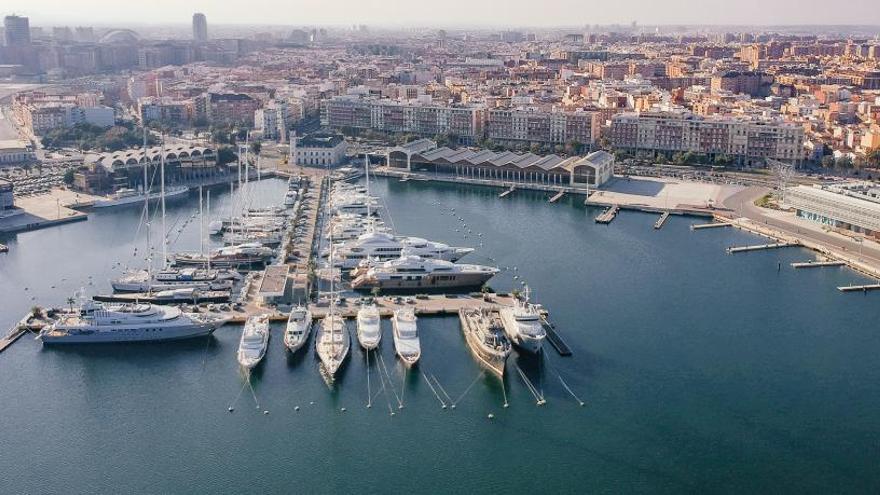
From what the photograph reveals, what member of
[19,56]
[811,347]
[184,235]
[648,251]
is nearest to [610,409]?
[811,347]

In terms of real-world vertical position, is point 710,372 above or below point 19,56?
below

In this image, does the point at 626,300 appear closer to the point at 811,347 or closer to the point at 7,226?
the point at 811,347

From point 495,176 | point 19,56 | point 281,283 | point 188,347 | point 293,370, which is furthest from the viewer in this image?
point 19,56

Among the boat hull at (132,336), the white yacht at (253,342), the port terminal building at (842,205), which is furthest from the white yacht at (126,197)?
the port terminal building at (842,205)

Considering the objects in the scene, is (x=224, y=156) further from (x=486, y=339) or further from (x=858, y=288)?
(x=858, y=288)

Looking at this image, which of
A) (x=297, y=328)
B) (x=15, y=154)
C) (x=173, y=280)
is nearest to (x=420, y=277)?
(x=297, y=328)

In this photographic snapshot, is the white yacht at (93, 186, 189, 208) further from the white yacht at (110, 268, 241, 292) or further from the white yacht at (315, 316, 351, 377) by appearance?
the white yacht at (315, 316, 351, 377)

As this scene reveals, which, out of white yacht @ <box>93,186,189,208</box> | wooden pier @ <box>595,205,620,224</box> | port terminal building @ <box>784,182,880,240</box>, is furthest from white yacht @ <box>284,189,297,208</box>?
port terminal building @ <box>784,182,880,240</box>
